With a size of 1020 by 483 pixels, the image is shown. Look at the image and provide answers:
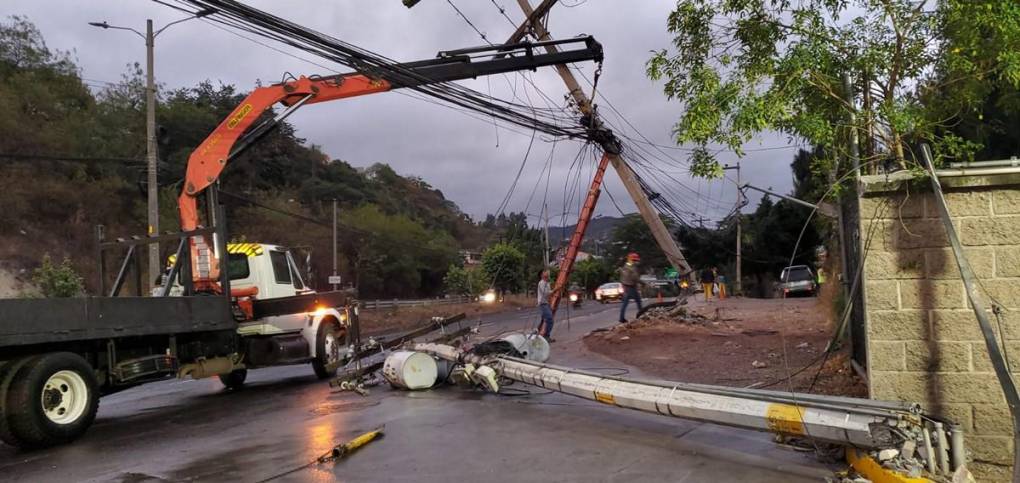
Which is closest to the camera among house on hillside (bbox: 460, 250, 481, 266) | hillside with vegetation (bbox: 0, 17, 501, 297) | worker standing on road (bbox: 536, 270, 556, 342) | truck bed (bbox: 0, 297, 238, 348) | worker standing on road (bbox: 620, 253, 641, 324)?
truck bed (bbox: 0, 297, 238, 348)

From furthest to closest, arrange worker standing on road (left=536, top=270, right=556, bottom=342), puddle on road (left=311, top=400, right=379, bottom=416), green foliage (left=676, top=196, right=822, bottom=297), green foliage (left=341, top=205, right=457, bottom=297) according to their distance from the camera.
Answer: green foliage (left=341, top=205, right=457, bottom=297) < green foliage (left=676, top=196, right=822, bottom=297) < worker standing on road (left=536, top=270, right=556, bottom=342) < puddle on road (left=311, top=400, right=379, bottom=416)

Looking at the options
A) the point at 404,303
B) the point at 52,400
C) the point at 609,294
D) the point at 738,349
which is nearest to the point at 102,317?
the point at 52,400

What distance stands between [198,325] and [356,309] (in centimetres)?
354

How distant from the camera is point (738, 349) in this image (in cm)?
1288

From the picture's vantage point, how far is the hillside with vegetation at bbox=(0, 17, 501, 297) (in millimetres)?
37344

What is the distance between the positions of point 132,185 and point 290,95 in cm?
3546

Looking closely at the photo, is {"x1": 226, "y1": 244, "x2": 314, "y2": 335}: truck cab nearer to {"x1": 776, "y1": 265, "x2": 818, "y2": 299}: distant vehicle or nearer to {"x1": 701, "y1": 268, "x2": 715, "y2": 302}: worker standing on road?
{"x1": 701, "y1": 268, "x2": 715, "y2": 302}: worker standing on road

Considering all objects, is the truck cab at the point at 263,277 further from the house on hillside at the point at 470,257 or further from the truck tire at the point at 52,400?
the house on hillside at the point at 470,257

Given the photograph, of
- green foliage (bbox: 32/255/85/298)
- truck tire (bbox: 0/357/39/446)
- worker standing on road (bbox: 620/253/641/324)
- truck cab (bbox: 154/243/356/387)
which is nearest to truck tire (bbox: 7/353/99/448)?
truck tire (bbox: 0/357/39/446)

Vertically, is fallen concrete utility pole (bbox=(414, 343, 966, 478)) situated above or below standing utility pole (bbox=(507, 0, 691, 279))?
below

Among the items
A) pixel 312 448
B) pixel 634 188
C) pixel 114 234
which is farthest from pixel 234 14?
pixel 114 234

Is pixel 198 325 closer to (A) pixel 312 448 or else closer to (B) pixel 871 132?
(A) pixel 312 448

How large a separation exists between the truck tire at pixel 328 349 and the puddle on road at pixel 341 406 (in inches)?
95.7

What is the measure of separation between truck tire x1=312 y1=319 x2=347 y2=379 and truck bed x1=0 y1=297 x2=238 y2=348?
7.72 ft
